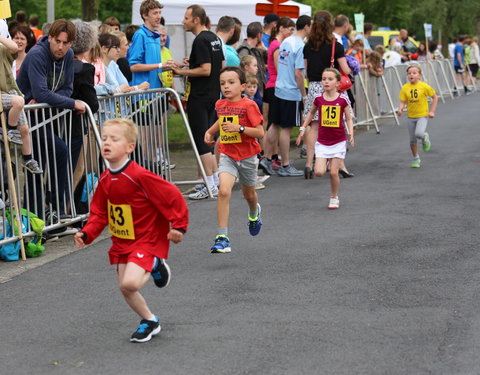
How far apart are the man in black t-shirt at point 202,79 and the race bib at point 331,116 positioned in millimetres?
1514

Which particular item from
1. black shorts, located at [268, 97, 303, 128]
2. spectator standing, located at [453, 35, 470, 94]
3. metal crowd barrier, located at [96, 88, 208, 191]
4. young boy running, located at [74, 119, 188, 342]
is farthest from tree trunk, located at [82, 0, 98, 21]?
spectator standing, located at [453, 35, 470, 94]

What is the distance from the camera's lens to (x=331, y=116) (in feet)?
37.1

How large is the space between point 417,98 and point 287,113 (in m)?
1.85

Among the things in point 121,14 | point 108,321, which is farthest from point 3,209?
point 121,14

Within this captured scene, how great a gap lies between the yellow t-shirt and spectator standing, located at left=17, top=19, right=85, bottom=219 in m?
6.02

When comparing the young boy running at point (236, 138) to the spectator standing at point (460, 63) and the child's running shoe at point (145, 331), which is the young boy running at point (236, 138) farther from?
the spectator standing at point (460, 63)

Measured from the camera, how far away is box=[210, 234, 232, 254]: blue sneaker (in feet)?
27.9

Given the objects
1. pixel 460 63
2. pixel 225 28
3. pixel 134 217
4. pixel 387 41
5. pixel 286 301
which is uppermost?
pixel 225 28

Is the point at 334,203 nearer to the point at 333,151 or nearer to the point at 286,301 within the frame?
the point at 333,151

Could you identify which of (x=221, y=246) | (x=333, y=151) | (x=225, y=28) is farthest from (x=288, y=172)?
(x=221, y=246)

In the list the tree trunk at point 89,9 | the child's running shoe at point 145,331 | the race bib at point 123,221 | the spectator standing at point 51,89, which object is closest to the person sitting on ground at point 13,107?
the spectator standing at point 51,89

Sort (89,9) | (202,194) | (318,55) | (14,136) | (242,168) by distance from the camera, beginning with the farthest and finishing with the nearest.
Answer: (89,9), (318,55), (202,194), (242,168), (14,136)

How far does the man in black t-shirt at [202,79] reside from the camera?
1193 centimetres

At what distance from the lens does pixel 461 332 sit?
5836mm
